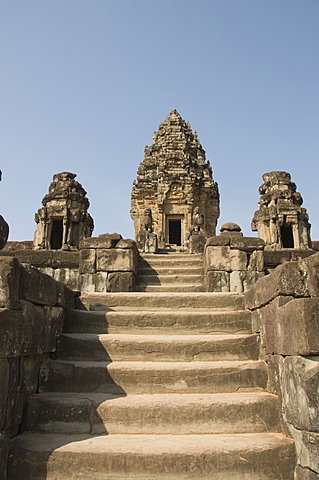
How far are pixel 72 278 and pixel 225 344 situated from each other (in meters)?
4.08

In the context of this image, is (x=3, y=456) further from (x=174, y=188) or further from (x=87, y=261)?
(x=174, y=188)

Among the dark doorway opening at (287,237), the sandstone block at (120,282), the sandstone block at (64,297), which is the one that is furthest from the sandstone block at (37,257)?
the dark doorway opening at (287,237)

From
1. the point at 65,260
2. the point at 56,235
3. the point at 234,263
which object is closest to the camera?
the point at 234,263

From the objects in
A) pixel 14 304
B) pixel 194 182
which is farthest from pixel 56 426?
pixel 194 182

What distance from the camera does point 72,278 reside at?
678cm

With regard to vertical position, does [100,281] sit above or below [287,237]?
below

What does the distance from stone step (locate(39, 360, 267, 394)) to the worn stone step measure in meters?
0.23

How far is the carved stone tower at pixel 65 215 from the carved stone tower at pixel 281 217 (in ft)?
27.1

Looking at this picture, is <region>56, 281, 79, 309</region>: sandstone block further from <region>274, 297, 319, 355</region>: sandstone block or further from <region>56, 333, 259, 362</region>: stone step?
<region>274, 297, 319, 355</region>: sandstone block

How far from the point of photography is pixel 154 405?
2791mm

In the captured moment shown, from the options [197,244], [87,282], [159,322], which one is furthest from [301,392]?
[197,244]

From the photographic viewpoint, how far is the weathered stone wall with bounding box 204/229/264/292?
6.16 meters

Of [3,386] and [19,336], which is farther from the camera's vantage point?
[19,336]

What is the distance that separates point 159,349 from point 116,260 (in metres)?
3.16
